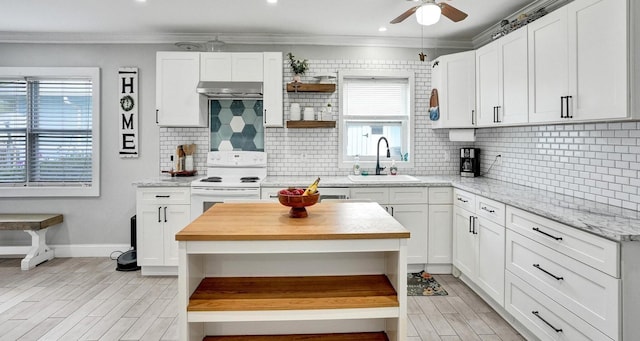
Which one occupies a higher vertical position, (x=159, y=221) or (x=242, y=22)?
(x=242, y=22)

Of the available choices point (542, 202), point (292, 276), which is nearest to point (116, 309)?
point (292, 276)

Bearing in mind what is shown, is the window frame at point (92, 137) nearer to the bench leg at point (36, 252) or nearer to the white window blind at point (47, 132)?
the white window blind at point (47, 132)

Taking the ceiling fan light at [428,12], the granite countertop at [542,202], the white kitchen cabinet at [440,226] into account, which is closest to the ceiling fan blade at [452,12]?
the ceiling fan light at [428,12]

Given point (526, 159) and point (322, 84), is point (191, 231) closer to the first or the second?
point (322, 84)

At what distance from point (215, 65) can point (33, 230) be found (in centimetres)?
279

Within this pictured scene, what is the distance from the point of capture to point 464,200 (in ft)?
12.3

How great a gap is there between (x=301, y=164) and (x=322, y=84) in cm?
100

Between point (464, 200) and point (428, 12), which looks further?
point (464, 200)

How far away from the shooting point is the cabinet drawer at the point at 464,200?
3.58 meters

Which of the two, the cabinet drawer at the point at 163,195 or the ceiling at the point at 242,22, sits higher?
the ceiling at the point at 242,22

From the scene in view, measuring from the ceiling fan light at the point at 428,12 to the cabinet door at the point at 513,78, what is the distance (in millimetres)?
954

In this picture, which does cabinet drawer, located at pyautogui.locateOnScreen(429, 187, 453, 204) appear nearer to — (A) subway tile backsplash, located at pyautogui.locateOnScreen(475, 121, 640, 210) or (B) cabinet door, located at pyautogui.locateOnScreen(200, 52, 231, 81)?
(A) subway tile backsplash, located at pyautogui.locateOnScreen(475, 121, 640, 210)

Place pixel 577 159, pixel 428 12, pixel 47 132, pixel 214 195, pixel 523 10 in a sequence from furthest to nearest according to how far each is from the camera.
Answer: pixel 47 132
pixel 214 195
pixel 523 10
pixel 577 159
pixel 428 12

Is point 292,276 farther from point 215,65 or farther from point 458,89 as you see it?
point 458,89
